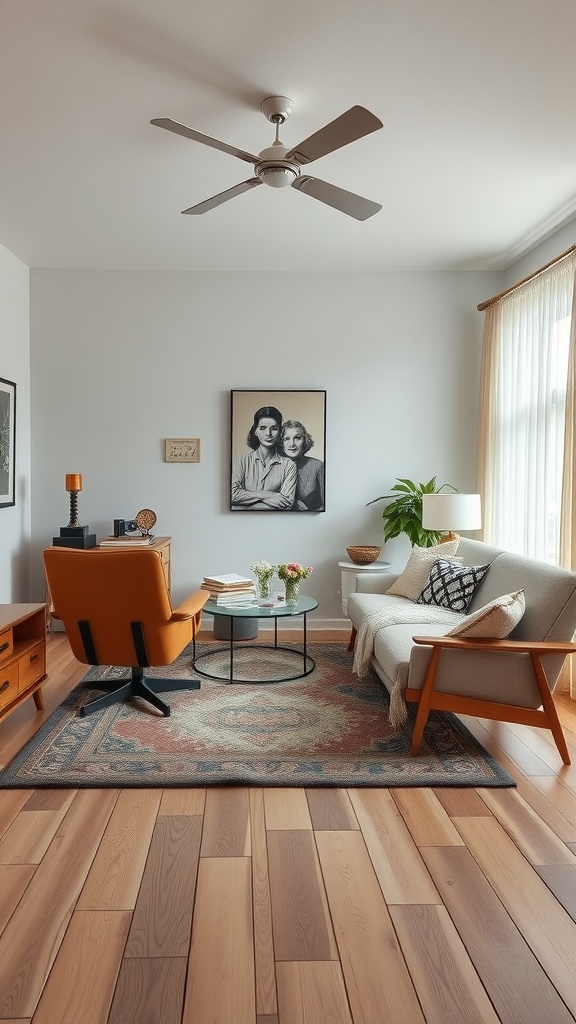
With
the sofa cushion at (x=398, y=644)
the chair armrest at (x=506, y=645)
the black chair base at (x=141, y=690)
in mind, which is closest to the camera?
the chair armrest at (x=506, y=645)

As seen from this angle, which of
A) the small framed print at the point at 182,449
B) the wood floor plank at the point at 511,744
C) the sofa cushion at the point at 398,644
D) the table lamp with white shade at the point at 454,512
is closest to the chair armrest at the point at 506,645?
the sofa cushion at the point at 398,644

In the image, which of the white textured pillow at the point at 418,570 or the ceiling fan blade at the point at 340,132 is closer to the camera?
the ceiling fan blade at the point at 340,132

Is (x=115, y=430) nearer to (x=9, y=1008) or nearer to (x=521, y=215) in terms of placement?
(x=521, y=215)

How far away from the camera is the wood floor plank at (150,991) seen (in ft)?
5.20

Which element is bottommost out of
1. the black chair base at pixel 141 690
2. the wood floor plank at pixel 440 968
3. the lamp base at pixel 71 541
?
the wood floor plank at pixel 440 968

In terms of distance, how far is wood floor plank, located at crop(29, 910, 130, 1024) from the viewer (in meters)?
1.59

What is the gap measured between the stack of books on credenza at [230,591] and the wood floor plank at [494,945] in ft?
7.17

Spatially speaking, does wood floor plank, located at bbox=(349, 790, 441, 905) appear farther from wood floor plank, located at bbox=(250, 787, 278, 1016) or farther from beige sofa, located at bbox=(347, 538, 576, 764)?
beige sofa, located at bbox=(347, 538, 576, 764)

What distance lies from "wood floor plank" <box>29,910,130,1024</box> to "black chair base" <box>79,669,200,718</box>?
163 centimetres

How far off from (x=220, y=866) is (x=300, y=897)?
0.96ft

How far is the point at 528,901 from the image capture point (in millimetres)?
2037

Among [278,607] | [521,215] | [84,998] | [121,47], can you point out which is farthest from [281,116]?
[84,998]

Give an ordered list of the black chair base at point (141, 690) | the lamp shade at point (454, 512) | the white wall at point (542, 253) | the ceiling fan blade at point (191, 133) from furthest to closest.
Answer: the lamp shade at point (454, 512)
the white wall at point (542, 253)
the black chair base at point (141, 690)
the ceiling fan blade at point (191, 133)

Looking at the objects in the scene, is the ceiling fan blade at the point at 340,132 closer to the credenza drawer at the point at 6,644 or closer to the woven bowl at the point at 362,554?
the credenza drawer at the point at 6,644
